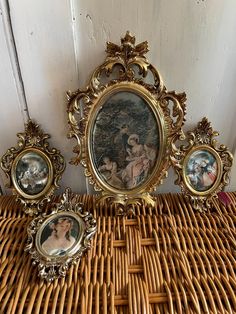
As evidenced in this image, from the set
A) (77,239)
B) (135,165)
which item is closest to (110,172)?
(135,165)

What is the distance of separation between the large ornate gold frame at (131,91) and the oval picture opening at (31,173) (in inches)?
3.7

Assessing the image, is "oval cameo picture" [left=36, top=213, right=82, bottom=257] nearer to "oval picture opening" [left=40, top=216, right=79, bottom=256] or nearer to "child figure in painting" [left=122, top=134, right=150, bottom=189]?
"oval picture opening" [left=40, top=216, right=79, bottom=256]

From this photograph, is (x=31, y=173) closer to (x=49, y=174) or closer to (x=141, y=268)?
(x=49, y=174)

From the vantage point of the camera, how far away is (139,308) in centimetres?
46

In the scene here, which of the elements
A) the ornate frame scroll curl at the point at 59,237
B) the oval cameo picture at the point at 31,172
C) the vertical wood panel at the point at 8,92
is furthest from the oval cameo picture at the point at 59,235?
the vertical wood panel at the point at 8,92

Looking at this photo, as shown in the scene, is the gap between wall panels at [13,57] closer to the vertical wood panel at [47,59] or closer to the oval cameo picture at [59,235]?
the vertical wood panel at [47,59]

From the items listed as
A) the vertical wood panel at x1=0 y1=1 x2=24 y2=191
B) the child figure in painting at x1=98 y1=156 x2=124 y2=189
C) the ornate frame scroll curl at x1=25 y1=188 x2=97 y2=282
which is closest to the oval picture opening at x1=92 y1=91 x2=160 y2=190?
the child figure in painting at x1=98 y1=156 x2=124 y2=189

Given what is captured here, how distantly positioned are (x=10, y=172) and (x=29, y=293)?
0.28m

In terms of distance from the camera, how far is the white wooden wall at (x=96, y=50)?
587 millimetres

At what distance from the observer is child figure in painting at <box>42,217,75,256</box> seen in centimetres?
56


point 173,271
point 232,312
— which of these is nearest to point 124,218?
point 173,271

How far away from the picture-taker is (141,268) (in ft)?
1.75

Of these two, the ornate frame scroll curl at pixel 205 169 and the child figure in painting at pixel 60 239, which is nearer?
the child figure in painting at pixel 60 239

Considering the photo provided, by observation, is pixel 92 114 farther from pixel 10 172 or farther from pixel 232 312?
pixel 232 312
